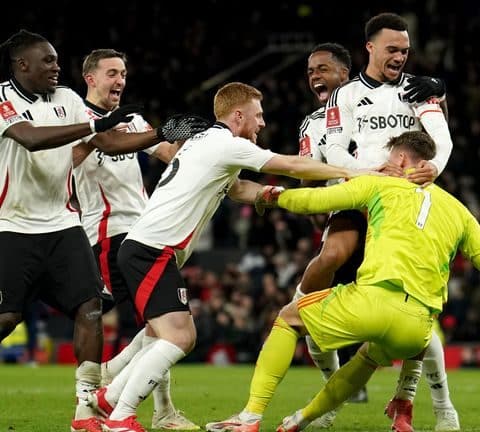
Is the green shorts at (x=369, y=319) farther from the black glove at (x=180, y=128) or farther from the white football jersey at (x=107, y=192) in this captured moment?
the white football jersey at (x=107, y=192)

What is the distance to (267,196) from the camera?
737cm

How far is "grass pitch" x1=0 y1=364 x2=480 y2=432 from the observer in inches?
340

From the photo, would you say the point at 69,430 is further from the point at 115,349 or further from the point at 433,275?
the point at 115,349

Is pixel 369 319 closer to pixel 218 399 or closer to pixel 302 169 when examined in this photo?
pixel 302 169

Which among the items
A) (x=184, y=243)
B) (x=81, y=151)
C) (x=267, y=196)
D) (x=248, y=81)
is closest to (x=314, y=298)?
(x=267, y=196)

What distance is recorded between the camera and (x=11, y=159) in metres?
7.84

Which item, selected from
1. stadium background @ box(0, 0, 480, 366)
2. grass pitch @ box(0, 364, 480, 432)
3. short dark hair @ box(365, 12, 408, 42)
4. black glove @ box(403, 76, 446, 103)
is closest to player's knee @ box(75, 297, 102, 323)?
grass pitch @ box(0, 364, 480, 432)

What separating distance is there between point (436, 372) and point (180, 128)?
8.24 ft

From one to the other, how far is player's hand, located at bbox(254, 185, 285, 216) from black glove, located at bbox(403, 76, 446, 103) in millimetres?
1179

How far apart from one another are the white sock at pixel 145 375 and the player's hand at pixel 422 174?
174 centimetres

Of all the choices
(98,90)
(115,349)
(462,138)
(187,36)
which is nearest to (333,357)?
(98,90)

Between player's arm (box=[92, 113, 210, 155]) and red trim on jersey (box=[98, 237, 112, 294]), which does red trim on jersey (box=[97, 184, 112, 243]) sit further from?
player's arm (box=[92, 113, 210, 155])

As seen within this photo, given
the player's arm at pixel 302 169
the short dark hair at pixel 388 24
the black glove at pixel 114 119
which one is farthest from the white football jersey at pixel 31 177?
the short dark hair at pixel 388 24

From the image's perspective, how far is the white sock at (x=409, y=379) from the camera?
25.6ft
